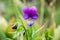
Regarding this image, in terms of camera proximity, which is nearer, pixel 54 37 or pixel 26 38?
pixel 26 38

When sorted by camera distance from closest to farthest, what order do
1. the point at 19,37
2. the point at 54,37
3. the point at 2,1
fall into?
the point at 19,37 < the point at 54,37 < the point at 2,1

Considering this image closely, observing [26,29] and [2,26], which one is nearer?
[26,29]

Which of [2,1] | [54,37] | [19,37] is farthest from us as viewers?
[2,1]

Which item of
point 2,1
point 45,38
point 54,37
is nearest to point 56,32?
point 54,37

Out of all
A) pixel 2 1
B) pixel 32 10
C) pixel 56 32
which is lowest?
pixel 2 1

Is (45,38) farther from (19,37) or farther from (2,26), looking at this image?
(2,26)

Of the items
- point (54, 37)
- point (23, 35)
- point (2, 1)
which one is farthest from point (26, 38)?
point (2, 1)

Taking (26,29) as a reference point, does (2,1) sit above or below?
below

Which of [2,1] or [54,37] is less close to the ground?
[54,37]

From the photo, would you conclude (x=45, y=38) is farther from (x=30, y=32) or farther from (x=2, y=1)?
(x=2, y=1)
